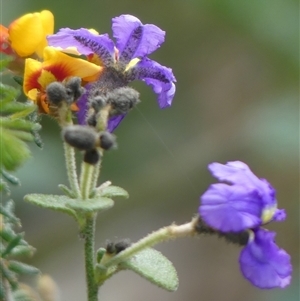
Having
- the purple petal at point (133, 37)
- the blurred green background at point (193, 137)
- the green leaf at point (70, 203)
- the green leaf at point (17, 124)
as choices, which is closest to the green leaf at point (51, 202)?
the green leaf at point (70, 203)

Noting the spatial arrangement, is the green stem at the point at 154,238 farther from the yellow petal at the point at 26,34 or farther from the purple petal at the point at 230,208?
the yellow petal at the point at 26,34

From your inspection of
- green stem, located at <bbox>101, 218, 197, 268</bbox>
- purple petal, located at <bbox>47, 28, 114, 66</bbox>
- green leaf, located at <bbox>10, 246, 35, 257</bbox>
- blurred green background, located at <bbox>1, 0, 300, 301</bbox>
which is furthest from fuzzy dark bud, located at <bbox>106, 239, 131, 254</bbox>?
blurred green background, located at <bbox>1, 0, 300, 301</bbox>

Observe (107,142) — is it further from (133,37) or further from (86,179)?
(133,37)

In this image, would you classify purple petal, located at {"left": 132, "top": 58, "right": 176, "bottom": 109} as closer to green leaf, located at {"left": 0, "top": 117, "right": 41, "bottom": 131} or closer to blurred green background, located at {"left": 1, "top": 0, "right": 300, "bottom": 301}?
green leaf, located at {"left": 0, "top": 117, "right": 41, "bottom": 131}

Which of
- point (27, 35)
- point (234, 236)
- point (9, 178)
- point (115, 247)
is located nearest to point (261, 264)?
point (234, 236)

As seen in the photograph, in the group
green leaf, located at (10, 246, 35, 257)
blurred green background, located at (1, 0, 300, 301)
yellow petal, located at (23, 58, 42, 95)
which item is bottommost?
green leaf, located at (10, 246, 35, 257)

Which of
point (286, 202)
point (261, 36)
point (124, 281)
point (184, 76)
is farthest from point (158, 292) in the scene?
point (261, 36)

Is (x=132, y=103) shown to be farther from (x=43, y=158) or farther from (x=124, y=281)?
(x=124, y=281)
